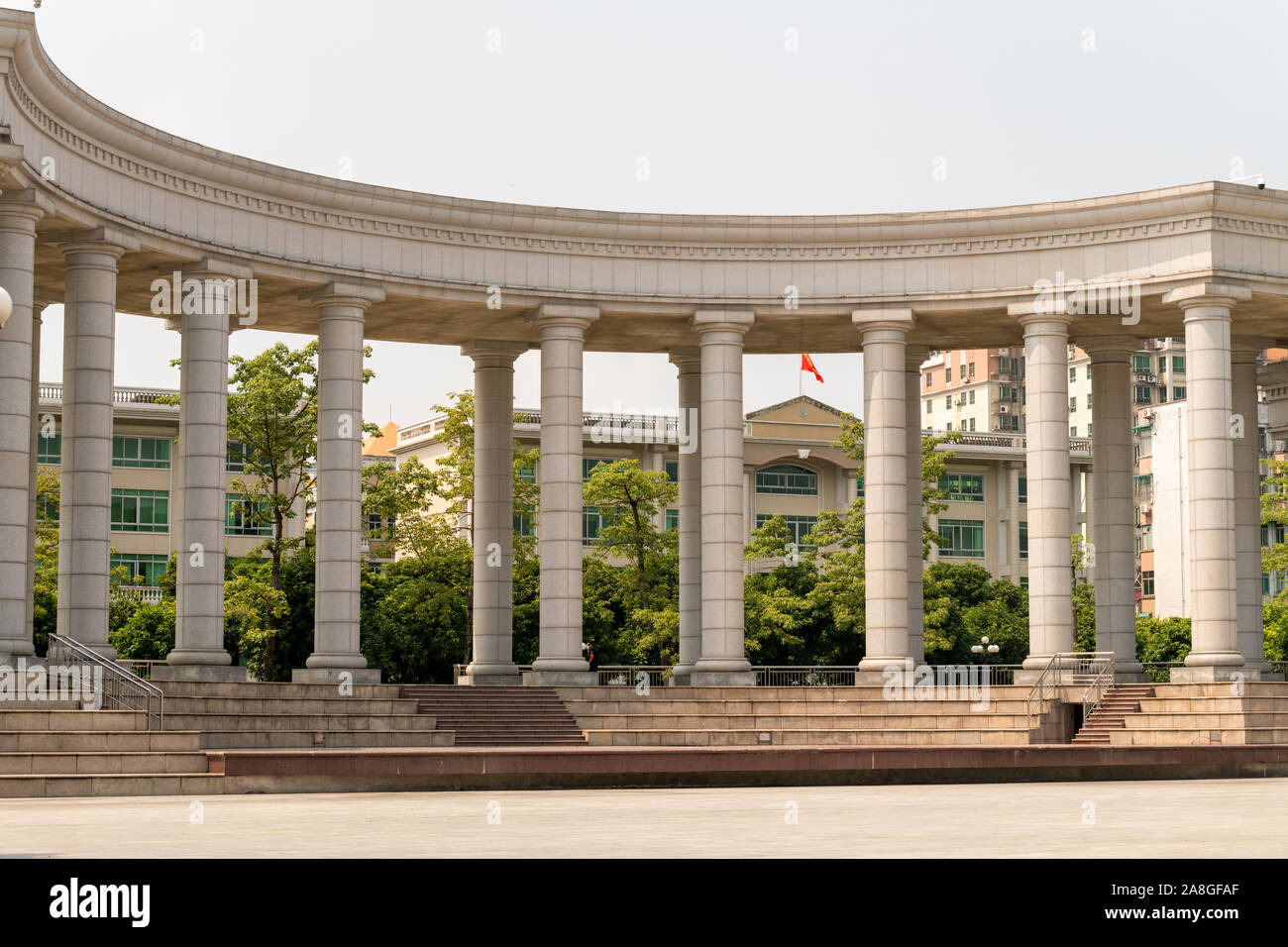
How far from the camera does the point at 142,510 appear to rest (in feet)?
373

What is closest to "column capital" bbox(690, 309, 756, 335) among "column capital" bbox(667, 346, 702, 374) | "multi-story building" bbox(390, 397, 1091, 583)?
"column capital" bbox(667, 346, 702, 374)

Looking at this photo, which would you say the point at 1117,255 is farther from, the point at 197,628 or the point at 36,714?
the point at 36,714

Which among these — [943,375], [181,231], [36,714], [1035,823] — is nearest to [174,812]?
[36,714]

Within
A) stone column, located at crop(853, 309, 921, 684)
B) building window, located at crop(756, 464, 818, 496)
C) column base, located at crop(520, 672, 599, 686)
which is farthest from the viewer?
building window, located at crop(756, 464, 818, 496)

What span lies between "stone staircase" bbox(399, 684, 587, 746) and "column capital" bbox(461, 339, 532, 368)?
11.1m

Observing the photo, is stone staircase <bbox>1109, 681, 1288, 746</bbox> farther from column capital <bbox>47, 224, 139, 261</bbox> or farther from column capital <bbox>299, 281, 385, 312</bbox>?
column capital <bbox>47, 224, 139, 261</bbox>

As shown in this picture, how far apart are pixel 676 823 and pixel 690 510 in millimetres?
31994

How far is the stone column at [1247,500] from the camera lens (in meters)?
56.3

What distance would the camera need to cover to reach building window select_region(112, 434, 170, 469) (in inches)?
4454

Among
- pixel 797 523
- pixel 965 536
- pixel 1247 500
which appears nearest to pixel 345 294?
pixel 1247 500

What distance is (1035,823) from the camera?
24672 mm

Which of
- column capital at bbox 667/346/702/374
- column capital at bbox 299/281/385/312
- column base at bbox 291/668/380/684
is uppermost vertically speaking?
column capital at bbox 299/281/385/312

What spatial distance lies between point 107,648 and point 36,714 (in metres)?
5.90

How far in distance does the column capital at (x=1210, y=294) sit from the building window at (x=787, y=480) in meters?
80.9
